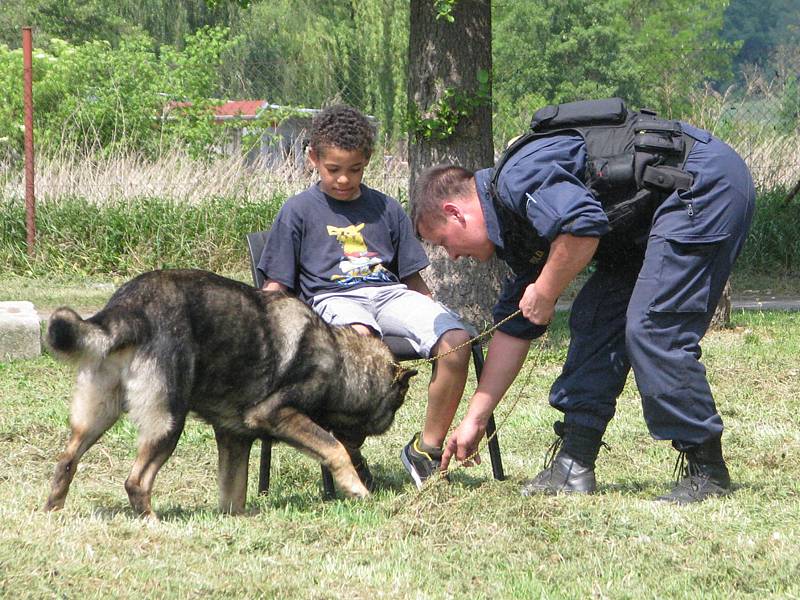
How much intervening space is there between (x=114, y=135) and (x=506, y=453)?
1070 cm

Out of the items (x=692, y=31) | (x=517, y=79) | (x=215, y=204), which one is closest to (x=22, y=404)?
(x=215, y=204)

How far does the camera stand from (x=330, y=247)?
17.7 ft

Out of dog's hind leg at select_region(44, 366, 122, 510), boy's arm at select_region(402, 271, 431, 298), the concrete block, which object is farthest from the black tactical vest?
the concrete block

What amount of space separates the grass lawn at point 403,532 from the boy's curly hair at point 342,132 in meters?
1.62

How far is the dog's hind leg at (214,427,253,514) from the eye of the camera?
484 centimetres

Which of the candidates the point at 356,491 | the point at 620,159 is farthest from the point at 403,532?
the point at 620,159

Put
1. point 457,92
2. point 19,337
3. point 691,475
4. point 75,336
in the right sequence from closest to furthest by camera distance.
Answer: point 75,336 < point 691,475 < point 19,337 < point 457,92

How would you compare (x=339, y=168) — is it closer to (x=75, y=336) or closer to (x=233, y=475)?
(x=233, y=475)

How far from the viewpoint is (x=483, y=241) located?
15.1ft

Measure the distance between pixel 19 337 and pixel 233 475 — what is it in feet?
14.1

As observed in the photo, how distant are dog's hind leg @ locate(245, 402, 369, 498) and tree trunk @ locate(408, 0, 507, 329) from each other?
174 inches

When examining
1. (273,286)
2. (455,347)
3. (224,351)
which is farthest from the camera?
(273,286)

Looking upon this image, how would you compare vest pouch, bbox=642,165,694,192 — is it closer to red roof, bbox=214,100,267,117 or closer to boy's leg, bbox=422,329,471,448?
boy's leg, bbox=422,329,471,448

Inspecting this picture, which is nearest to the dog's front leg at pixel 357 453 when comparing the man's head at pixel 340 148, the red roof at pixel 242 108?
the man's head at pixel 340 148
